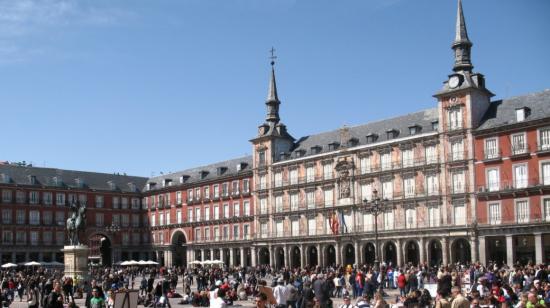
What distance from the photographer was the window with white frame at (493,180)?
189ft

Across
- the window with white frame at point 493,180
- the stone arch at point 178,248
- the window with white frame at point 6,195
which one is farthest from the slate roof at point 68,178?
→ the window with white frame at point 493,180

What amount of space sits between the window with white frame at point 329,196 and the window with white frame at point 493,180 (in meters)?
17.1

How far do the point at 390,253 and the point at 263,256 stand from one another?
16931mm

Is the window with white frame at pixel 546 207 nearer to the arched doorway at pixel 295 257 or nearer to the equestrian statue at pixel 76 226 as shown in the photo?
the arched doorway at pixel 295 257

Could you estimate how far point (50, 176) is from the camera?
91750 millimetres

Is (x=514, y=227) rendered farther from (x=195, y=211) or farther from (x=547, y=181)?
(x=195, y=211)

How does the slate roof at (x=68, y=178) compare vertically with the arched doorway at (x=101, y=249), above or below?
above

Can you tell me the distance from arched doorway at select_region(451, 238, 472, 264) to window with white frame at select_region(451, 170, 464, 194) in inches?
157

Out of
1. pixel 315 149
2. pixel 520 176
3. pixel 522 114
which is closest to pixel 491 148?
pixel 520 176

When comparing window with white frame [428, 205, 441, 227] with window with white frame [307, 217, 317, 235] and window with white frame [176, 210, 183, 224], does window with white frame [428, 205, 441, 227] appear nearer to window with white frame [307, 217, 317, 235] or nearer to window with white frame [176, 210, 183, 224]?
window with white frame [307, 217, 317, 235]

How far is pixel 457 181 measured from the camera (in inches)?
2370

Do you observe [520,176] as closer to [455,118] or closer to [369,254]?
[455,118]

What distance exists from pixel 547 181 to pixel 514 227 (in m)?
4.26

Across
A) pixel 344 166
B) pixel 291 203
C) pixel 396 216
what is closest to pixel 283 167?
pixel 291 203
